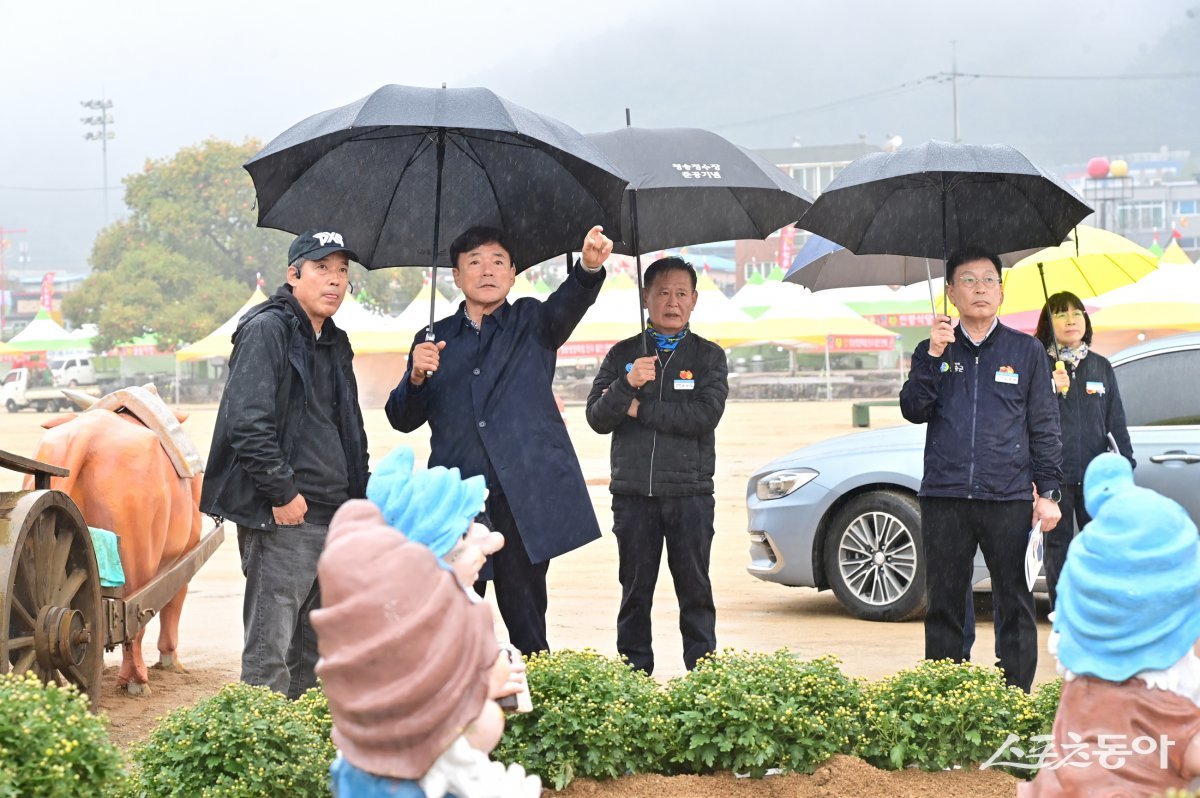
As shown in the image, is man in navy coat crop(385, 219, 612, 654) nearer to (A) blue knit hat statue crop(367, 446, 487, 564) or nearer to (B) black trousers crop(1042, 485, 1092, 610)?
(A) blue knit hat statue crop(367, 446, 487, 564)

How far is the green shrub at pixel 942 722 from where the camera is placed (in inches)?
180

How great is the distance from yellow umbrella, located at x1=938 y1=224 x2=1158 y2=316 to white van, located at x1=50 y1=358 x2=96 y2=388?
2326 inches

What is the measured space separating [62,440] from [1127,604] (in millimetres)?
4986

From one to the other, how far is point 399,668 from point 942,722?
2.56 m

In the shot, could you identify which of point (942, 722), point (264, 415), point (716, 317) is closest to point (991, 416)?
point (942, 722)

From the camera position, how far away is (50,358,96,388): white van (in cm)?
6294

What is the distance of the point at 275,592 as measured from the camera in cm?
479

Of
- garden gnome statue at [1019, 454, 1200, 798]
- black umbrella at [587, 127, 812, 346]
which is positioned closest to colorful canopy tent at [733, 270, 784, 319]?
black umbrella at [587, 127, 812, 346]

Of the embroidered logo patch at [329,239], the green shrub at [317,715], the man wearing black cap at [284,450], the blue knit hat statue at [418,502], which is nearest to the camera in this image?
the blue knit hat statue at [418,502]

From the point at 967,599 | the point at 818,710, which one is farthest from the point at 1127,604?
the point at 967,599

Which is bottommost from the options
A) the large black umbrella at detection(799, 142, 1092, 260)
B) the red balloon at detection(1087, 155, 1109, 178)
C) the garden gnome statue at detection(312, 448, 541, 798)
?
the garden gnome statue at detection(312, 448, 541, 798)

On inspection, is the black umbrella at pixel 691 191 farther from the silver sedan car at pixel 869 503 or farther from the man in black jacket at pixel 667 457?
the silver sedan car at pixel 869 503

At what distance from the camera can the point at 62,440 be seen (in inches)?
250

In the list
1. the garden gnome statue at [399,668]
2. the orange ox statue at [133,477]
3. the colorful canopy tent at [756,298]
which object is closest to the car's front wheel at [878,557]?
the orange ox statue at [133,477]
